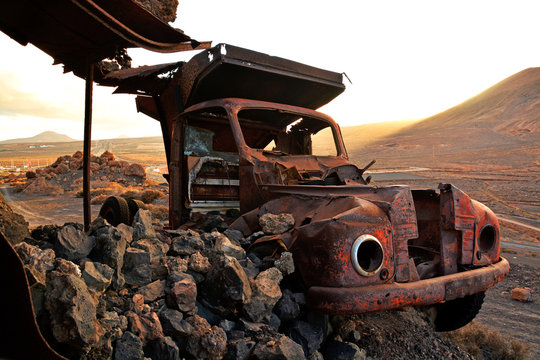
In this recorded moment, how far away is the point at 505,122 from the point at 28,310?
62597 mm

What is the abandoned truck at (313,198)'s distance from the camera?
86.2 inches

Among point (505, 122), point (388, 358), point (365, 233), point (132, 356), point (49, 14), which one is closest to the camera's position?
point (132, 356)

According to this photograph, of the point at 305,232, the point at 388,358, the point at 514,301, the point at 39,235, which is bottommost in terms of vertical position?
the point at 514,301

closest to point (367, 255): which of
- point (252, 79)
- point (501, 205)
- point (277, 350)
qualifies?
point (277, 350)

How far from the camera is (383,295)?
212 centimetres

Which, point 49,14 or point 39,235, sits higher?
point 49,14

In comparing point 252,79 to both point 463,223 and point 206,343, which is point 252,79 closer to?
point 463,223

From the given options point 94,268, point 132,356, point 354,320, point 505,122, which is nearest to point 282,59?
point 354,320

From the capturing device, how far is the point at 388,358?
8.31 feet

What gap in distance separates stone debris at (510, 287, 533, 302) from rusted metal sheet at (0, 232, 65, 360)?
22.5ft

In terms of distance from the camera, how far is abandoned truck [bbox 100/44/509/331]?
2189mm

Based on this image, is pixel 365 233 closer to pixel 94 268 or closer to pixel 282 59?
pixel 94 268

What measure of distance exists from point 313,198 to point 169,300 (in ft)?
4.19

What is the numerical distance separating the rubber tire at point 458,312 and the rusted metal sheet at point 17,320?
336 cm
